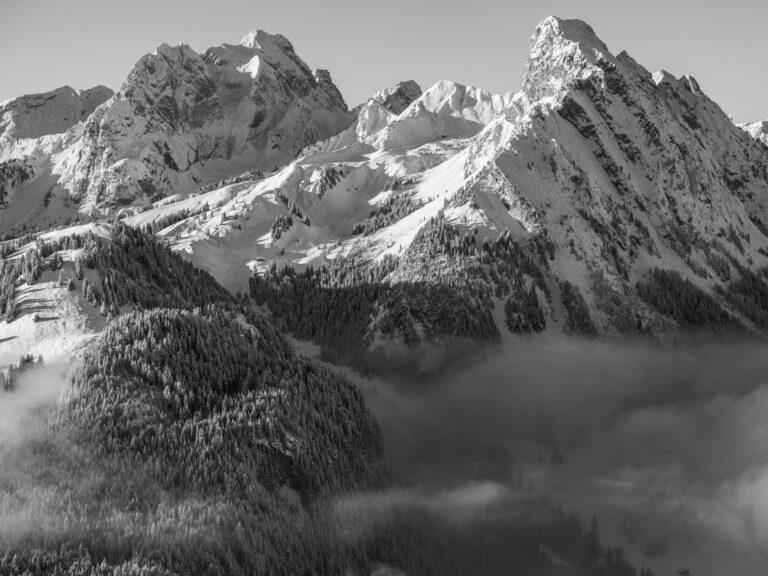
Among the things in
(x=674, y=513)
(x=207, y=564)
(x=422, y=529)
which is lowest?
(x=674, y=513)

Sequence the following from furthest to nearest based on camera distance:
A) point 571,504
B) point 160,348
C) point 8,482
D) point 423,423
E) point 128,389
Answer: point 423,423
point 571,504
point 160,348
point 128,389
point 8,482

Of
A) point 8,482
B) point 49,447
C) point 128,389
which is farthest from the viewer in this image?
point 128,389

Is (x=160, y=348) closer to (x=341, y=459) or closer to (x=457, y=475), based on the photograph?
(x=341, y=459)

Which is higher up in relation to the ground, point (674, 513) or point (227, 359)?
point (227, 359)

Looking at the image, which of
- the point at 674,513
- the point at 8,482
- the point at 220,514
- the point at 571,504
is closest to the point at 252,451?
the point at 220,514

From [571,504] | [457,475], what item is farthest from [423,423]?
[571,504]

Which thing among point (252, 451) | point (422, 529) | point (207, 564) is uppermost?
point (252, 451)

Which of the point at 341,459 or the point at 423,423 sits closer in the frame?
the point at 341,459

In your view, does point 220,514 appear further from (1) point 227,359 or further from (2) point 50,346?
(2) point 50,346

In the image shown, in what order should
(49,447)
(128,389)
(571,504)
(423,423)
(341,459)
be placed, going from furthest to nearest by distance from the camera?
(423,423) < (571,504) < (341,459) < (128,389) < (49,447)
